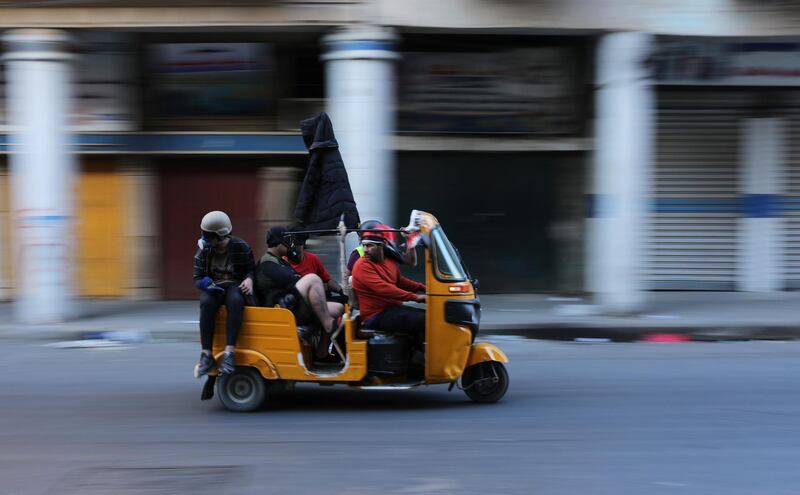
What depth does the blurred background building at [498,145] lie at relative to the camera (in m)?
10.7

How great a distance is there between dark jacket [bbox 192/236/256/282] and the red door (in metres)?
5.62

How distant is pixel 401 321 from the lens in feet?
20.6

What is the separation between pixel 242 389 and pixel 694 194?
8856 mm

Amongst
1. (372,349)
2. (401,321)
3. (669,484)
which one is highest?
(401,321)

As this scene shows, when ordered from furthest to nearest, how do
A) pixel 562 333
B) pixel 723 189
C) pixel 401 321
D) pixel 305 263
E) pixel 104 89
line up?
pixel 723 189
pixel 104 89
pixel 562 333
pixel 305 263
pixel 401 321

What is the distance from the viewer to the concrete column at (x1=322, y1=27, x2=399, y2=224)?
34.0ft

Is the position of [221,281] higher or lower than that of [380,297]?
higher

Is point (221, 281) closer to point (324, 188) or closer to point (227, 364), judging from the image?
point (227, 364)

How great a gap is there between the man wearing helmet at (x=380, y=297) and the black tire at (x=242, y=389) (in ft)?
3.26

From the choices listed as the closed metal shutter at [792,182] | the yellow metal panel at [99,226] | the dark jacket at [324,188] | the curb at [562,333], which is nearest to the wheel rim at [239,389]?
the dark jacket at [324,188]

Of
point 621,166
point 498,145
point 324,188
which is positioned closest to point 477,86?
point 498,145

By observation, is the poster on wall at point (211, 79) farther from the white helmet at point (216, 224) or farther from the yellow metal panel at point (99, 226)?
the white helmet at point (216, 224)

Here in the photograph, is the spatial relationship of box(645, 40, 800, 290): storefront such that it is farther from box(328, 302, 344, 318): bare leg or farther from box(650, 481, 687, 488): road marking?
box(650, 481, 687, 488): road marking

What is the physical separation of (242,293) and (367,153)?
175 inches
